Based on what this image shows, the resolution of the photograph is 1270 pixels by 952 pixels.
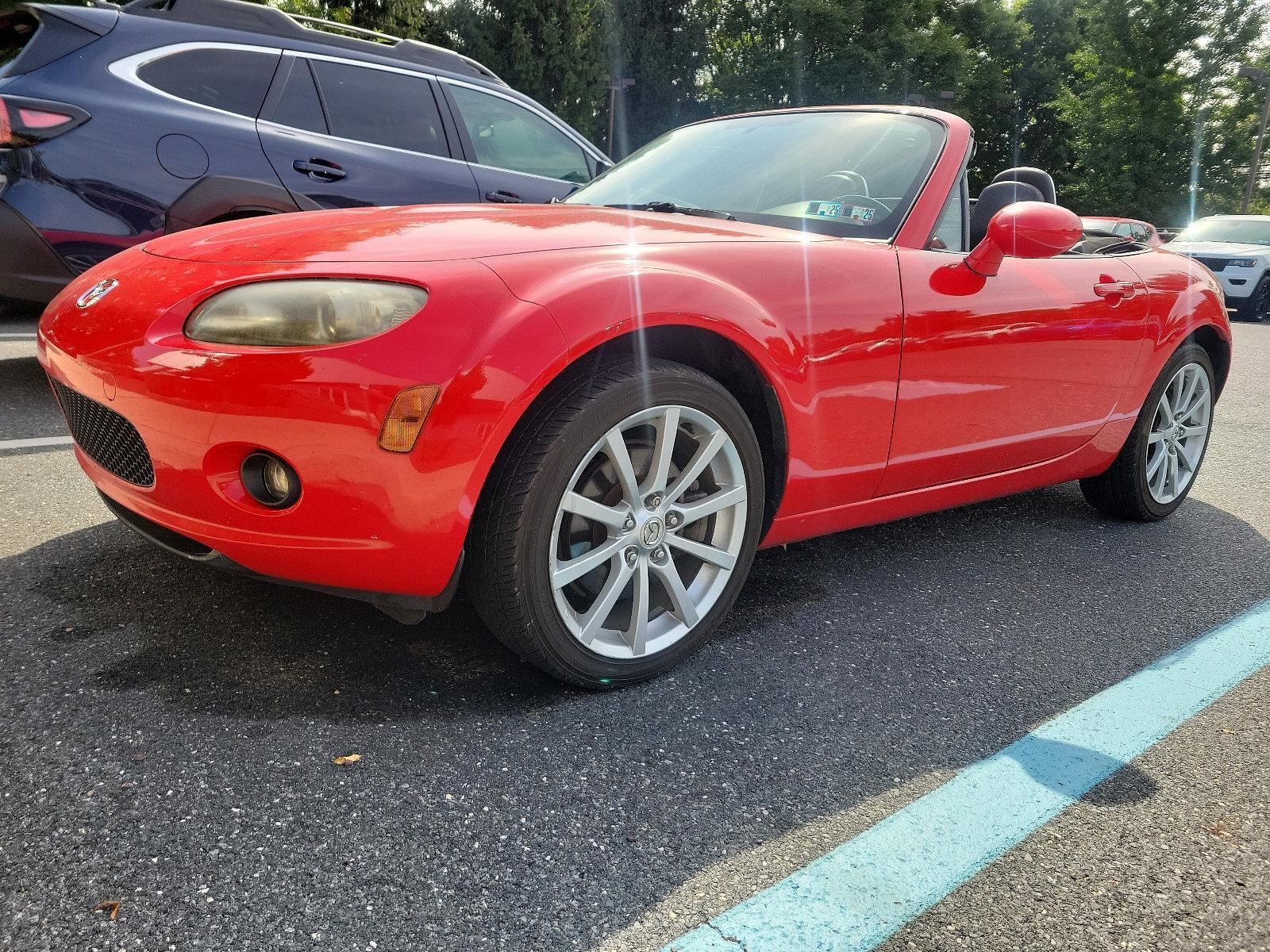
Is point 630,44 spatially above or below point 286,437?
above

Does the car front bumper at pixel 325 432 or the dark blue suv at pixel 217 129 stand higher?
the dark blue suv at pixel 217 129

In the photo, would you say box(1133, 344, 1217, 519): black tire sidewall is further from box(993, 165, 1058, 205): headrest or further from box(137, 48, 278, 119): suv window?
box(137, 48, 278, 119): suv window

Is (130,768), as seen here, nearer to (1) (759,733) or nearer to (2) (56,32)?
(1) (759,733)

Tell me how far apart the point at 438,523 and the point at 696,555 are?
0.67 metres

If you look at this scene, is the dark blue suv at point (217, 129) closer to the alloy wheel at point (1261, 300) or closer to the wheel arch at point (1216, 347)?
the wheel arch at point (1216, 347)

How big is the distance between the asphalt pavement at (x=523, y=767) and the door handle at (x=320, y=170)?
217 cm

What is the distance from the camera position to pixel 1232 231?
17.0 meters

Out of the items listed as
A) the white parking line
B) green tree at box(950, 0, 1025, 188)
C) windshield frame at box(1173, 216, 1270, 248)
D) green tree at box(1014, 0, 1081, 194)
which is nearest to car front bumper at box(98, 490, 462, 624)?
the white parking line

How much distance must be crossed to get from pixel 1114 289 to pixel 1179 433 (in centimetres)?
92

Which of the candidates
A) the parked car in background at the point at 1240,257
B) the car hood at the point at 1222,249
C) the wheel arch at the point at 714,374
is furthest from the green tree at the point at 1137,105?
the wheel arch at the point at 714,374

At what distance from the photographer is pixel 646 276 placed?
6.89 feet

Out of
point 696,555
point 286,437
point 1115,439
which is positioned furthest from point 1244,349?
point 286,437

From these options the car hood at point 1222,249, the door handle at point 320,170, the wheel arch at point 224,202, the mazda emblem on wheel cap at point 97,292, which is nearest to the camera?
the mazda emblem on wheel cap at point 97,292

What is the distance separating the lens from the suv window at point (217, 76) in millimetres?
4336
